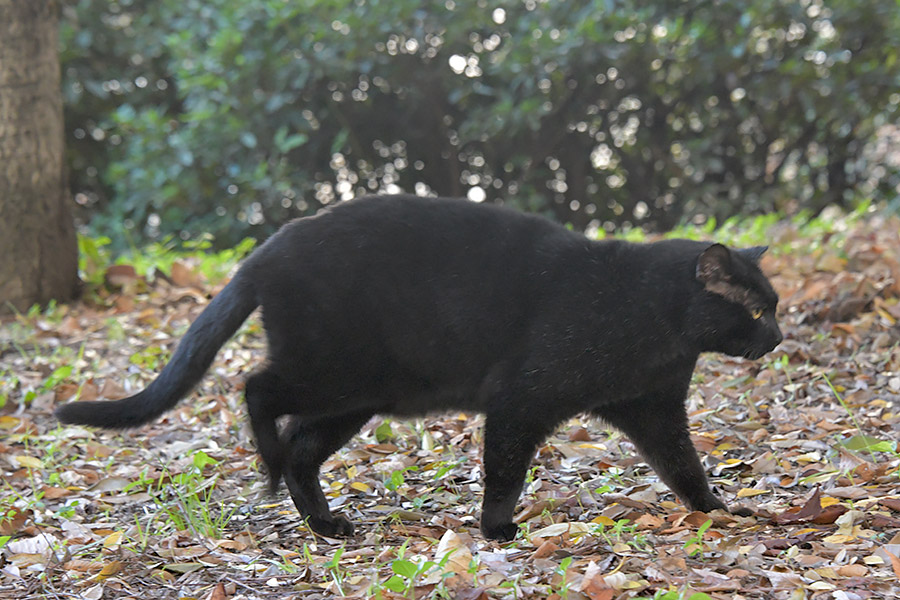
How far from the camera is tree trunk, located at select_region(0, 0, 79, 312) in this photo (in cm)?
567

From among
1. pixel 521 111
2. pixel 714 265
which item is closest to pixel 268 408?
pixel 714 265

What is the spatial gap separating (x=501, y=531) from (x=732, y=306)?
101 cm

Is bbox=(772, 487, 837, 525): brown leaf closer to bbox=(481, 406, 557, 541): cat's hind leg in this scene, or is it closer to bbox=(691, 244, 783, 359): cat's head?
bbox=(691, 244, 783, 359): cat's head

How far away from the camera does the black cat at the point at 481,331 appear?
9.90 ft

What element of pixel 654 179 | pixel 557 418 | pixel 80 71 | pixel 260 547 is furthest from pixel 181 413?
pixel 80 71

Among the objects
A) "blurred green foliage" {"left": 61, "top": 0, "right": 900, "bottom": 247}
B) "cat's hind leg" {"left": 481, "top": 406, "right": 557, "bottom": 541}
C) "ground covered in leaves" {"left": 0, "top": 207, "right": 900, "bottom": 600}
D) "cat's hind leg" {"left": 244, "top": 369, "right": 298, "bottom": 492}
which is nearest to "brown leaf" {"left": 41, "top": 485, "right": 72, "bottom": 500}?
"ground covered in leaves" {"left": 0, "top": 207, "right": 900, "bottom": 600}

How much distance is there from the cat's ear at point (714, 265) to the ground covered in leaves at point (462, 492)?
730 mm

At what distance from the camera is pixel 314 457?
10.9ft

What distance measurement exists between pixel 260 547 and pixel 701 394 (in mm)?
2148

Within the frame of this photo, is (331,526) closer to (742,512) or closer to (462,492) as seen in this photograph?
(462,492)

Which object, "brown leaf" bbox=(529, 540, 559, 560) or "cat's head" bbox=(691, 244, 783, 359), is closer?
"brown leaf" bbox=(529, 540, 559, 560)

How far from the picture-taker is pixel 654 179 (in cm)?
828

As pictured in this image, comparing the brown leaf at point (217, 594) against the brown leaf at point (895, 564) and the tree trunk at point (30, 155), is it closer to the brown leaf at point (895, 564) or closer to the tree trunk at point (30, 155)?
the brown leaf at point (895, 564)

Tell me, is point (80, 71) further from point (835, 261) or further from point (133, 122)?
point (835, 261)
